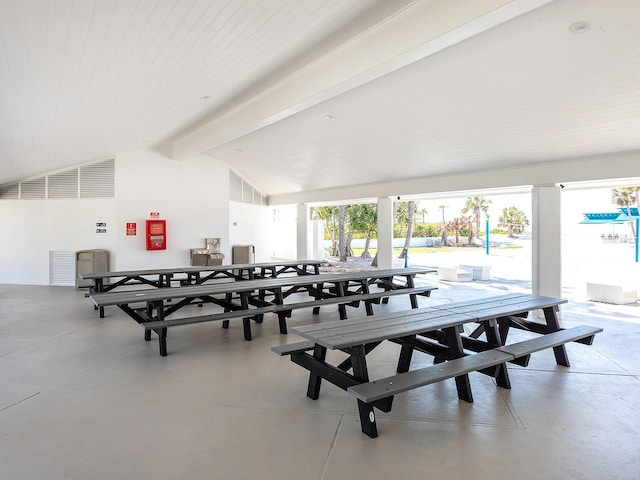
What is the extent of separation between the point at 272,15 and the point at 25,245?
8968mm

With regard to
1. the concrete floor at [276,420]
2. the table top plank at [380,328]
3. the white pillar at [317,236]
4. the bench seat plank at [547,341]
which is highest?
the white pillar at [317,236]

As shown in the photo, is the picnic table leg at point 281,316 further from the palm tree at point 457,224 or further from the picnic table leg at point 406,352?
the palm tree at point 457,224

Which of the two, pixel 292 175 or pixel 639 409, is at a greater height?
pixel 292 175

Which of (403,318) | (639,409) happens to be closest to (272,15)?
(403,318)

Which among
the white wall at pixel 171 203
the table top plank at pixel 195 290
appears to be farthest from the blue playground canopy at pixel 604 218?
the white wall at pixel 171 203

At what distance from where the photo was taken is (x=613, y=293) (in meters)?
7.07

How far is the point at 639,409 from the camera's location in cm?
285

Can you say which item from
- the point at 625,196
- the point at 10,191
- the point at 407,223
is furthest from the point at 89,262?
the point at 625,196

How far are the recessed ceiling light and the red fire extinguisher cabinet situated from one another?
8.79 meters

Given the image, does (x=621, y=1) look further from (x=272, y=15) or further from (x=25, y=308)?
(x=25, y=308)

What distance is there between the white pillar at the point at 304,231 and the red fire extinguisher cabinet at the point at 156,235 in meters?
3.83

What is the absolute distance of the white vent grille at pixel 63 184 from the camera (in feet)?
30.3

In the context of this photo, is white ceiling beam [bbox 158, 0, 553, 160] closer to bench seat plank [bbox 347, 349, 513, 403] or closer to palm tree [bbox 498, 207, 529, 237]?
A: bench seat plank [bbox 347, 349, 513, 403]

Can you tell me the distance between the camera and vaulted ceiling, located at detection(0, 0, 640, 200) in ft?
10.8
